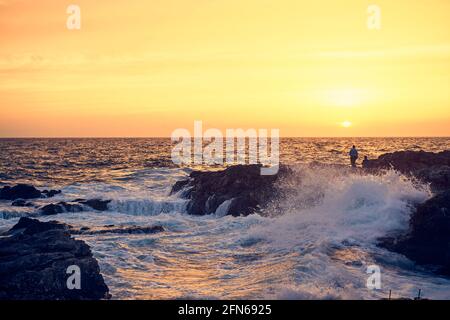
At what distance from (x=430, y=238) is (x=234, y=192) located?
13468mm

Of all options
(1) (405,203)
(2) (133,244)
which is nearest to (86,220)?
(2) (133,244)

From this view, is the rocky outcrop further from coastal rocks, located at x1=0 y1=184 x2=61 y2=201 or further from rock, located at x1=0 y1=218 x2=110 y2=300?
coastal rocks, located at x1=0 y1=184 x2=61 y2=201

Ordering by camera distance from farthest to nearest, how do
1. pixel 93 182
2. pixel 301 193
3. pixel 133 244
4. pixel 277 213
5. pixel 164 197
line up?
pixel 93 182
pixel 164 197
pixel 301 193
pixel 277 213
pixel 133 244

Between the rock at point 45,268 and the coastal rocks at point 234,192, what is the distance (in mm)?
13208

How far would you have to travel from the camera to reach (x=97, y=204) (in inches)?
1209

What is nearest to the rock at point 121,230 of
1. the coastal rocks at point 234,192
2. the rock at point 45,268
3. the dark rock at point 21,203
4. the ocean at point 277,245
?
the ocean at point 277,245

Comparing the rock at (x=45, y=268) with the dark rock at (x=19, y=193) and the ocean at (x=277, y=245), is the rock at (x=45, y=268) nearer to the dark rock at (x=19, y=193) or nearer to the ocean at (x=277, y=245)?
the ocean at (x=277, y=245)

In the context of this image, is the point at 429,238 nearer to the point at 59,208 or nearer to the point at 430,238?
the point at 430,238

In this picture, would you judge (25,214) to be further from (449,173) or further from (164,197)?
(449,173)

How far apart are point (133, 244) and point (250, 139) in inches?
5541

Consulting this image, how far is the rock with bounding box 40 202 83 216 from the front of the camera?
1122 inches

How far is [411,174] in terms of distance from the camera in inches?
1038

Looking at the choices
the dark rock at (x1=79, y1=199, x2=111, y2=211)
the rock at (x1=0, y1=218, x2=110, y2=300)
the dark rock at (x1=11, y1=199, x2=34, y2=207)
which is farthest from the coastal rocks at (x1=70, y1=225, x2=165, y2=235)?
the dark rock at (x1=11, y1=199, x2=34, y2=207)

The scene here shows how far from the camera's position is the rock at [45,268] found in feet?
39.1
